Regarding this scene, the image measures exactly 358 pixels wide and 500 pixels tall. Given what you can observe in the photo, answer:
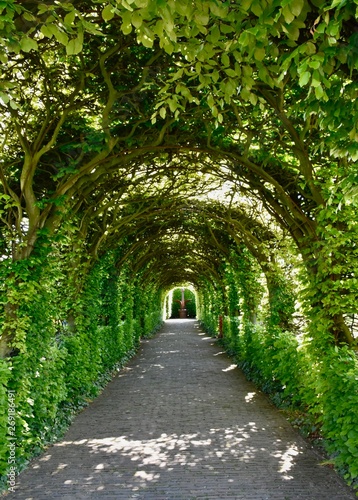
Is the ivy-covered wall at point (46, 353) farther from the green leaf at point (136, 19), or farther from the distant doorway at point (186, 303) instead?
the distant doorway at point (186, 303)

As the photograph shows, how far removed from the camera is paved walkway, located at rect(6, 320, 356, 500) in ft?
15.3

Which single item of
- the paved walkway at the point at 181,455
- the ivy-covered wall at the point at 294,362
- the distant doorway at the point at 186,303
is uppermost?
the distant doorway at the point at 186,303

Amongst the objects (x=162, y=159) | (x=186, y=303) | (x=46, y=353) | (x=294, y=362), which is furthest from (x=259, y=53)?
(x=186, y=303)

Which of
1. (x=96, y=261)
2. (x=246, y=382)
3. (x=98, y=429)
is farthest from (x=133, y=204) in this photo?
(x=98, y=429)

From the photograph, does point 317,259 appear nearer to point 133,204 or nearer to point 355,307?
point 355,307

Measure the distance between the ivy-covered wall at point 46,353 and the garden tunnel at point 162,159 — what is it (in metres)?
0.03

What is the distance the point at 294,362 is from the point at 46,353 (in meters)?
4.03

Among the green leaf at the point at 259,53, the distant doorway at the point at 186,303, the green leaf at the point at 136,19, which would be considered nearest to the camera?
the green leaf at the point at 136,19

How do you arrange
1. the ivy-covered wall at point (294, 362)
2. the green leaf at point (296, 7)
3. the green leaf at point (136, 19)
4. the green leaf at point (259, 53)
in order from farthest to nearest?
the ivy-covered wall at point (294, 362), the green leaf at point (259, 53), the green leaf at point (136, 19), the green leaf at point (296, 7)

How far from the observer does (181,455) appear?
574 cm

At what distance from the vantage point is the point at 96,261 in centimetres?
1059

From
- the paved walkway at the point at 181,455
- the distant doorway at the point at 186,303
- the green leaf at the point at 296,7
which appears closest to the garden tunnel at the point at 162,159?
the green leaf at the point at 296,7

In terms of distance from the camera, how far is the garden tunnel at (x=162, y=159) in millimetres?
2850

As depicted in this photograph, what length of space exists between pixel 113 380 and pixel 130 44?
29.2 feet
